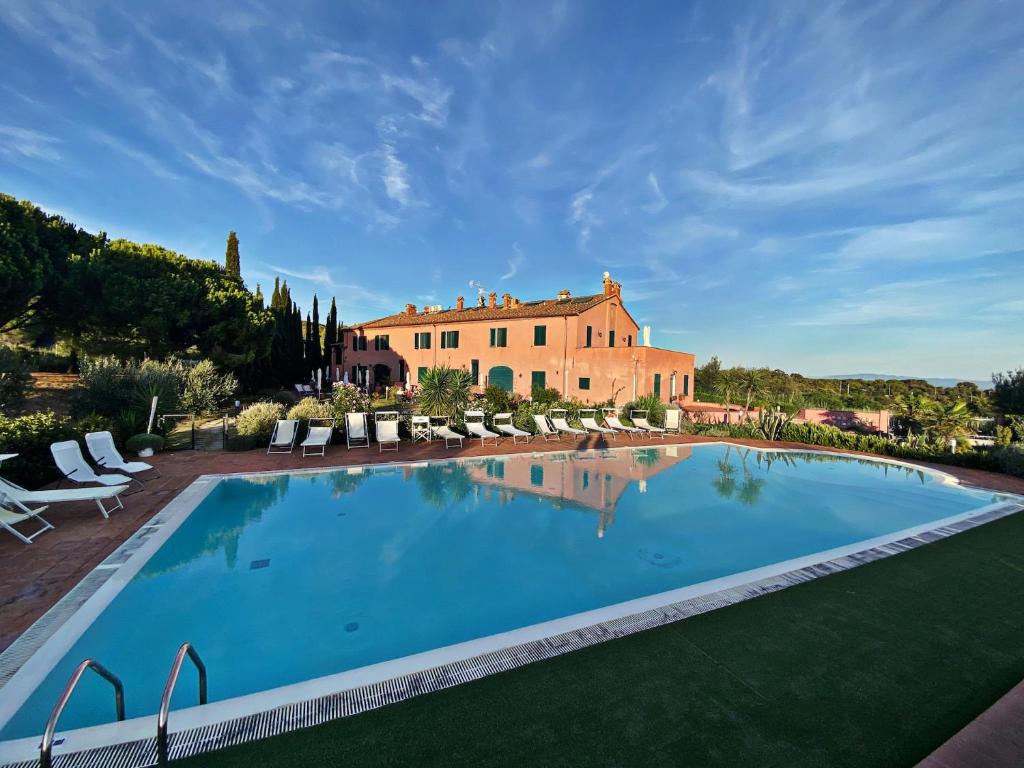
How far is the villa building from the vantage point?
21375 millimetres

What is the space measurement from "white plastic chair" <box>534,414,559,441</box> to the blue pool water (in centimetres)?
377

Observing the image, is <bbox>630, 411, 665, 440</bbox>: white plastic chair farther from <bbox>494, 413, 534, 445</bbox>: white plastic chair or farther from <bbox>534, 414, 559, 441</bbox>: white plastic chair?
<bbox>494, 413, 534, 445</bbox>: white plastic chair

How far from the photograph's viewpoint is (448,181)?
63.1 feet

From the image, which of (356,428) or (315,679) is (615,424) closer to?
(356,428)

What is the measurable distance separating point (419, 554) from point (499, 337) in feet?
66.5

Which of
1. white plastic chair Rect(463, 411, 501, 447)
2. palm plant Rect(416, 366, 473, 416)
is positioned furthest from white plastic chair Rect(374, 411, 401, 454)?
white plastic chair Rect(463, 411, 501, 447)

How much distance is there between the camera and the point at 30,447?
284 inches

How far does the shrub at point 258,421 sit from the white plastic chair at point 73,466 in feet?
14.5

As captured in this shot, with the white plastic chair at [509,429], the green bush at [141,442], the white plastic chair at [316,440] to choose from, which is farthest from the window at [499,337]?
the green bush at [141,442]

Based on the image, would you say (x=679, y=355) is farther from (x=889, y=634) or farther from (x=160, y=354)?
(x=160, y=354)

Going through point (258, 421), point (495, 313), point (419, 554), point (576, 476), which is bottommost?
point (419, 554)

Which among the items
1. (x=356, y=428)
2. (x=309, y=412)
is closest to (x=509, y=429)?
(x=356, y=428)

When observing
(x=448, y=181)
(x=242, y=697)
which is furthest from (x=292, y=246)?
(x=242, y=697)

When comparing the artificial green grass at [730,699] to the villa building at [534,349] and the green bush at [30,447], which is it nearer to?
Answer: the green bush at [30,447]
